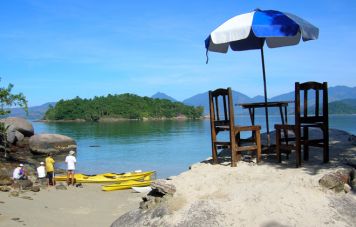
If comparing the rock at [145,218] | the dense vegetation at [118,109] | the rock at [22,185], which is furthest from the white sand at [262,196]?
the dense vegetation at [118,109]

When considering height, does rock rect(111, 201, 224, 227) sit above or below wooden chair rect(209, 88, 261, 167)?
below

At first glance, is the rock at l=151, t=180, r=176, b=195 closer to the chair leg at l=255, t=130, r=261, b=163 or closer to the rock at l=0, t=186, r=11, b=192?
the chair leg at l=255, t=130, r=261, b=163

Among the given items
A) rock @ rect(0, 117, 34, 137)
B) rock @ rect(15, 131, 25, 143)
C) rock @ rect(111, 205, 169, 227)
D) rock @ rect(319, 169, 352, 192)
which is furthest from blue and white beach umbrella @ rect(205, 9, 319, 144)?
rock @ rect(0, 117, 34, 137)

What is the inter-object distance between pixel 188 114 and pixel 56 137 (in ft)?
434

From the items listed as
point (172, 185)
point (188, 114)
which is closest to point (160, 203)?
point (172, 185)

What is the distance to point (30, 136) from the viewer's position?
36469 mm

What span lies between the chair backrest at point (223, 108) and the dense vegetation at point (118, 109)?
145 metres

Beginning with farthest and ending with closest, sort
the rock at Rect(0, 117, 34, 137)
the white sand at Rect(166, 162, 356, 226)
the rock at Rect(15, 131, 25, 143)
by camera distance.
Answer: the rock at Rect(0, 117, 34, 137) → the rock at Rect(15, 131, 25, 143) → the white sand at Rect(166, 162, 356, 226)

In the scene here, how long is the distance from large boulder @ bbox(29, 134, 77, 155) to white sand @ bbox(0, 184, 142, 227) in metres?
17.7

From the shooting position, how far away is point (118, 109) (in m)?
156

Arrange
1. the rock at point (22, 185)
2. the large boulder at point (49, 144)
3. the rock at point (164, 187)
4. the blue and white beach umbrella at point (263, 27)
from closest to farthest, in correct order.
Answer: the rock at point (164, 187)
the blue and white beach umbrella at point (263, 27)
the rock at point (22, 185)
the large boulder at point (49, 144)

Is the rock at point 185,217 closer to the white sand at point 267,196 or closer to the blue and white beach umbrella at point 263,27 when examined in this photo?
the white sand at point 267,196

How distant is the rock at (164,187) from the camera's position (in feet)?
26.1

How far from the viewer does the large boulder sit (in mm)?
33719
